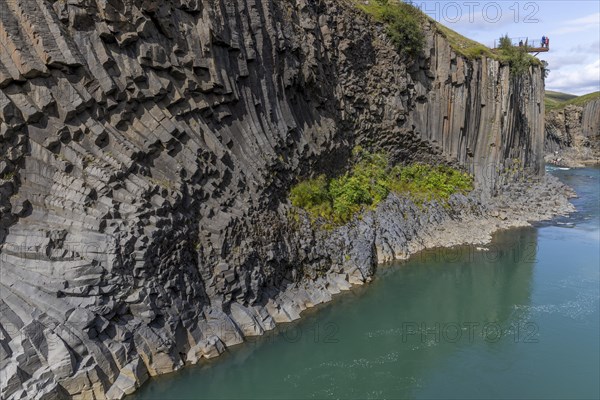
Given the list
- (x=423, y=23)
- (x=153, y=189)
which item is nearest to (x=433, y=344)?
(x=153, y=189)

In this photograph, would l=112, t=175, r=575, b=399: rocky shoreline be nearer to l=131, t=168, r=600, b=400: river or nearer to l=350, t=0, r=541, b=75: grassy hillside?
l=131, t=168, r=600, b=400: river

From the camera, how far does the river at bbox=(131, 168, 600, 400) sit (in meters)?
14.8

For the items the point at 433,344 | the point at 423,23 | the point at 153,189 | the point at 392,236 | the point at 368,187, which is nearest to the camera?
the point at 153,189

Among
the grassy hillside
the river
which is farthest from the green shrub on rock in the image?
the grassy hillside

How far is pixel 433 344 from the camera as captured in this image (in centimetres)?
1748

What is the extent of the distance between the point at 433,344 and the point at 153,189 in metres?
11.5

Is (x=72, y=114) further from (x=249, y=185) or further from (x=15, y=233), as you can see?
(x=249, y=185)

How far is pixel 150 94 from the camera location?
698 inches

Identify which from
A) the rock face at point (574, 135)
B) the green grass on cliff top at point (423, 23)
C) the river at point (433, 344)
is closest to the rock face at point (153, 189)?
the river at point (433, 344)

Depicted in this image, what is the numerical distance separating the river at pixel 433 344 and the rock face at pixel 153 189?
1055 mm

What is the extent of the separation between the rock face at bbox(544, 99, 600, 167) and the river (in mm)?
55366

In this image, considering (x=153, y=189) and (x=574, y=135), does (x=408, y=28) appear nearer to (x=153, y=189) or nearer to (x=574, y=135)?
(x=153, y=189)

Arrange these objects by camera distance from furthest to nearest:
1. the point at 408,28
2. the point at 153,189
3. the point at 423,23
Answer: the point at 423,23 → the point at 408,28 → the point at 153,189

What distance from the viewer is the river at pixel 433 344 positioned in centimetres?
1481
